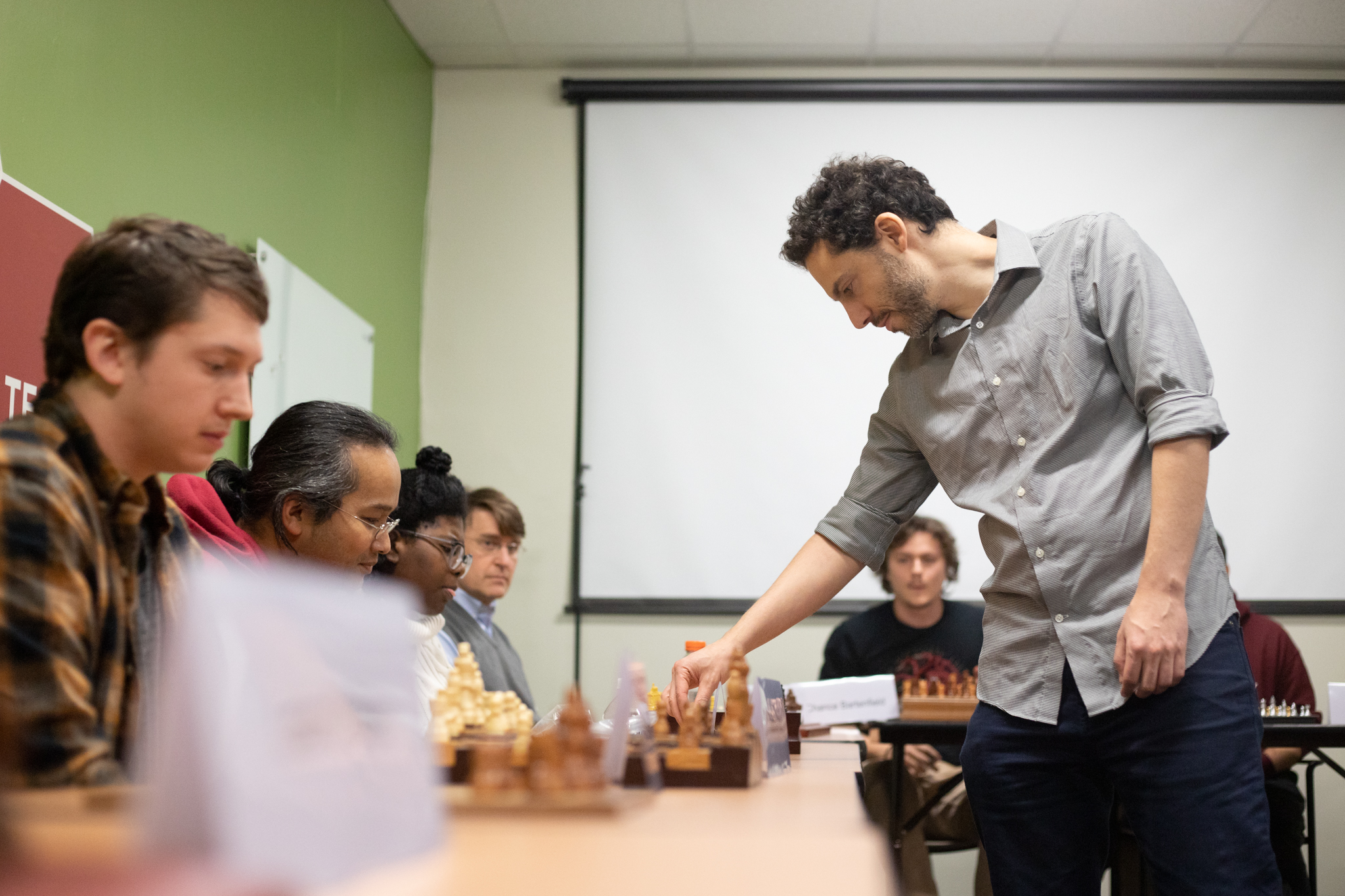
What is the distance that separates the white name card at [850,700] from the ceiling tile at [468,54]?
2.84m

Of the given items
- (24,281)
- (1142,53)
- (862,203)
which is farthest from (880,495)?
(1142,53)

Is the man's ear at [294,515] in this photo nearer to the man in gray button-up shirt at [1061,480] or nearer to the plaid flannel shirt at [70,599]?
the man in gray button-up shirt at [1061,480]

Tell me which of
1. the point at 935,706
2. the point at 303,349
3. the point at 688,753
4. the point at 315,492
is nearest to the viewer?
the point at 688,753

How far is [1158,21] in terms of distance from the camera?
416 centimetres

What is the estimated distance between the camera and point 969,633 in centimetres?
373

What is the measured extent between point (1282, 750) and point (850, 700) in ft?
4.72

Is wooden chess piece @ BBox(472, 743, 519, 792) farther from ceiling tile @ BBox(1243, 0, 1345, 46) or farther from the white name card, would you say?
ceiling tile @ BBox(1243, 0, 1345, 46)

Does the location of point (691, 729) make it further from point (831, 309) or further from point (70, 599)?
point (831, 309)

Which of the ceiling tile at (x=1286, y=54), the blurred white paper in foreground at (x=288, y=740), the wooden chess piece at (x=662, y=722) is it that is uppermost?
the ceiling tile at (x=1286, y=54)

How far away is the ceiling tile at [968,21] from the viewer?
407 centimetres

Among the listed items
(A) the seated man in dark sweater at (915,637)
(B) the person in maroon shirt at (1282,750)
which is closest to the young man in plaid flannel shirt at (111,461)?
(A) the seated man in dark sweater at (915,637)

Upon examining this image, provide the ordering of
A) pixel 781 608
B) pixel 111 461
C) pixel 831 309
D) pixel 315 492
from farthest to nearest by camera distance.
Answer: pixel 831 309
pixel 315 492
pixel 781 608
pixel 111 461

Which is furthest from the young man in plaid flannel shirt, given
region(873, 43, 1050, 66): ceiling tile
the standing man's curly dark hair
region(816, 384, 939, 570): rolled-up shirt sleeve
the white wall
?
region(873, 43, 1050, 66): ceiling tile

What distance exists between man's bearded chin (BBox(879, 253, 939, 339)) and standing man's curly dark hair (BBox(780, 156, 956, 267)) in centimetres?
5
